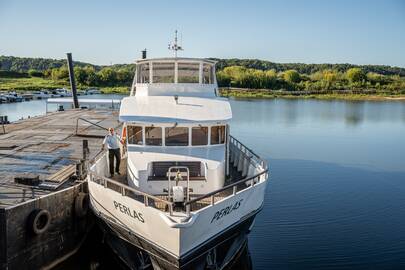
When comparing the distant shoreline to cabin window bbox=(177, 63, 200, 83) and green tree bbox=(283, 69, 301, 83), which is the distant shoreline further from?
cabin window bbox=(177, 63, 200, 83)

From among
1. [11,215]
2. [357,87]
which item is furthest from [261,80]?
[11,215]

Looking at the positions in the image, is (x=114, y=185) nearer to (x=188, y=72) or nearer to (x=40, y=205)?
(x=40, y=205)

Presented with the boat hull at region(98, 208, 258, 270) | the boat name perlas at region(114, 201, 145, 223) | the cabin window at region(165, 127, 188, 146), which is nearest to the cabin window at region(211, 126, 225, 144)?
the cabin window at region(165, 127, 188, 146)

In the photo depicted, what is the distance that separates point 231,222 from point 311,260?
182 inches

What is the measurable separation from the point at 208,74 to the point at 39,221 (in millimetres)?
7828

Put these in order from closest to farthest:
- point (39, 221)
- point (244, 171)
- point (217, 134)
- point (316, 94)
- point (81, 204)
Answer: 1. point (39, 221)
2. point (217, 134)
3. point (81, 204)
4. point (244, 171)
5. point (316, 94)

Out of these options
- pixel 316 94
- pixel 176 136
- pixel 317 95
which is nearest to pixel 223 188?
pixel 176 136

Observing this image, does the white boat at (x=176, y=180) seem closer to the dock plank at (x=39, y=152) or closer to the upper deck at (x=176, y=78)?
the upper deck at (x=176, y=78)

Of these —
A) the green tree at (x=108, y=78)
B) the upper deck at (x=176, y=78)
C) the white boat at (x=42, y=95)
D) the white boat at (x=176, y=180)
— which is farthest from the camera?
the green tree at (x=108, y=78)

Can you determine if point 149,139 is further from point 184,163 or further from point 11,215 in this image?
point 11,215

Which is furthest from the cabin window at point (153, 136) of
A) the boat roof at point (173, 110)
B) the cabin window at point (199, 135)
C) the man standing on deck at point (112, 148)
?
the man standing on deck at point (112, 148)

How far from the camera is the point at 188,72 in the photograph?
14.5m

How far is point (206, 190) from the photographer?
11.1 meters

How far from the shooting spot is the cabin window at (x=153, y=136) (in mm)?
11984
